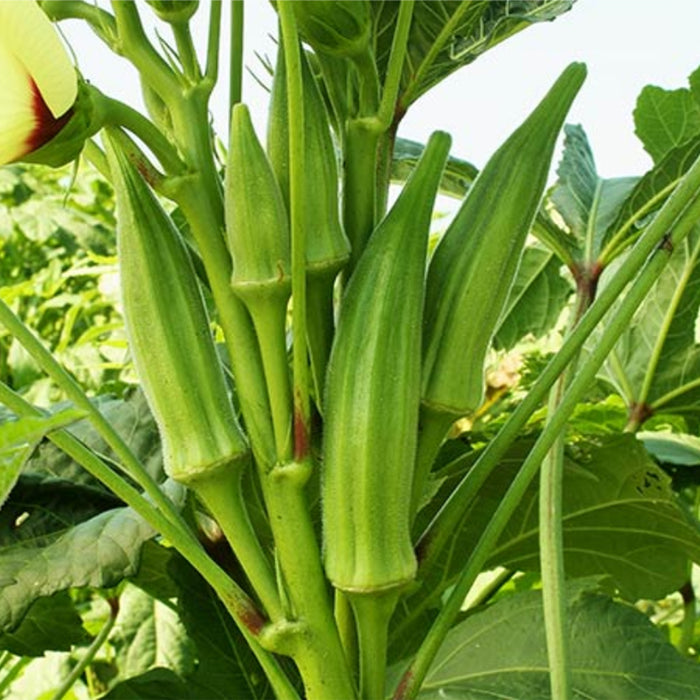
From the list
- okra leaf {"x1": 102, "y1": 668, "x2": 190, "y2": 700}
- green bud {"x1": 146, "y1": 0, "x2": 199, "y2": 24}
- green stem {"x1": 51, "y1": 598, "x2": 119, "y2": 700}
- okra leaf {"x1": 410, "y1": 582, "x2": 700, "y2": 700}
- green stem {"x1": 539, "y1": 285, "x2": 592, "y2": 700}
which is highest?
green bud {"x1": 146, "y1": 0, "x2": 199, "y2": 24}

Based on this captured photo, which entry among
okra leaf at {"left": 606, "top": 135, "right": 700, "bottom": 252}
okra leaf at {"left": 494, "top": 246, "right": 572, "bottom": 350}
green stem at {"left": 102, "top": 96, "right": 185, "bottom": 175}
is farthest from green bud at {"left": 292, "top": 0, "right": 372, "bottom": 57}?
okra leaf at {"left": 494, "top": 246, "right": 572, "bottom": 350}

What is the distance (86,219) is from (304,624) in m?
2.59

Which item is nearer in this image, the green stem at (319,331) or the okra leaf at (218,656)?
the green stem at (319,331)

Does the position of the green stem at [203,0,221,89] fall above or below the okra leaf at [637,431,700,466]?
above

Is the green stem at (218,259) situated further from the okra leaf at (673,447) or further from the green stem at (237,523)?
the okra leaf at (673,447)

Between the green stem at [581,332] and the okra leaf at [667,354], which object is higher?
the green stem at [581,332]

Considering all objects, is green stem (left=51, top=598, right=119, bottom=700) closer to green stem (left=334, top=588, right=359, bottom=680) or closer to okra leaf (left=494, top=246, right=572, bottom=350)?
green stem (left=334, top=588, right=359, bottom=680)

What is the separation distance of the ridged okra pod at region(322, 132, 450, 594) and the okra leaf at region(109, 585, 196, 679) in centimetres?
77

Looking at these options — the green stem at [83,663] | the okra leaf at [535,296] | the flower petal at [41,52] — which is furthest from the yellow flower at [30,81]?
the okra leaf at [535,296]

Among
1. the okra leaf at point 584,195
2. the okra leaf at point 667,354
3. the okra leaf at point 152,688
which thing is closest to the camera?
A: the okra leaf at point 152,688

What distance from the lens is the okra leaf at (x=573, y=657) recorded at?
924mm

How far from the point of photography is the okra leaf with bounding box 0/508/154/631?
0.83 metres

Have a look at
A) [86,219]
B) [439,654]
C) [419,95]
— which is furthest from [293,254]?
[86,219]

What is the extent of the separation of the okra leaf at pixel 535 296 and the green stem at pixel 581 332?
71cm
